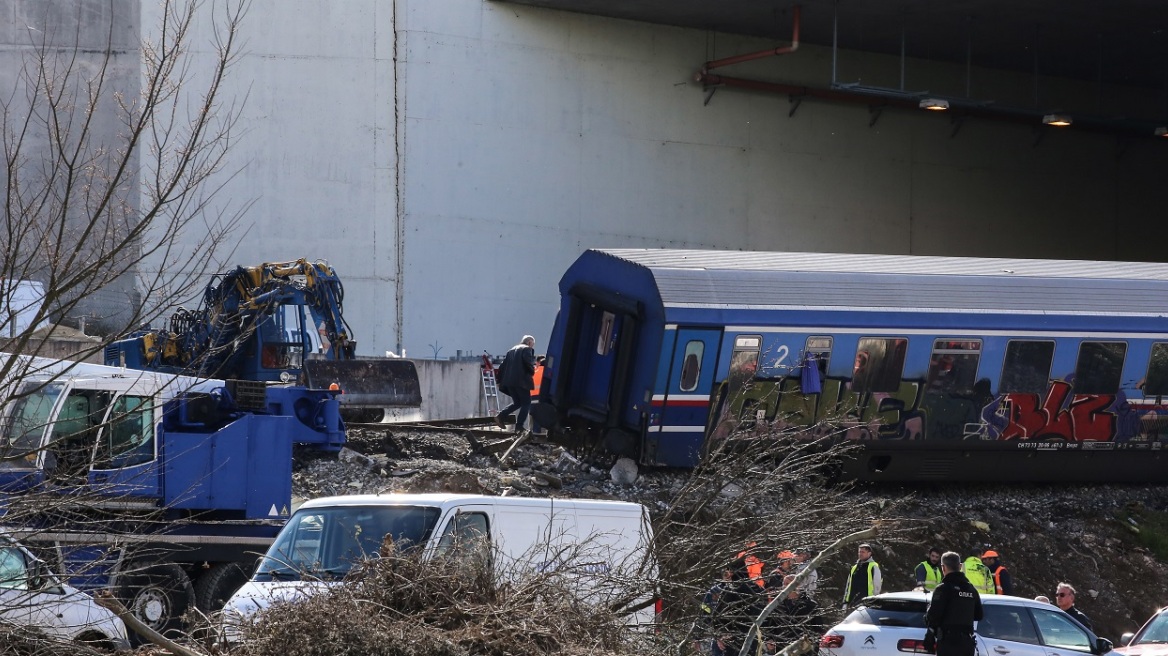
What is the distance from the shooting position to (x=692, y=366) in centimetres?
1783

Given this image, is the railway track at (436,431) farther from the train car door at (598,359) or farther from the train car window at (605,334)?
the train car window at (605,334)

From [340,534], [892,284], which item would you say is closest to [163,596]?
[340,534]

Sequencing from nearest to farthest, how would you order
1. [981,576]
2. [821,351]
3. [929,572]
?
[929,572]
[981,576]
[821,351]

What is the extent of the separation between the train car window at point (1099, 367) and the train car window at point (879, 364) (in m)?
3.05

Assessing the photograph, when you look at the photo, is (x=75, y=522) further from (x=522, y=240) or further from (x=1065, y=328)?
(x=522, y=240)

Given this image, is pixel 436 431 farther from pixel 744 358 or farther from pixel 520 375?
pixel 744 358

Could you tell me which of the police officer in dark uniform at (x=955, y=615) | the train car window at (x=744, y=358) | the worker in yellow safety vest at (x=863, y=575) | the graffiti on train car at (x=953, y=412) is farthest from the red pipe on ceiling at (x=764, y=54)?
the police officer in dark uniform at (x=955, y=615)

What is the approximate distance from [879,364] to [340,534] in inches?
445

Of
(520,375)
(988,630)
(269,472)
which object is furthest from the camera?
(520,375)

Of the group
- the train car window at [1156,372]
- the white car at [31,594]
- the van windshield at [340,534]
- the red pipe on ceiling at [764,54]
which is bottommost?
the train car window at [1156,372]

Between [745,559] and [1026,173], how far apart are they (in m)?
33.2

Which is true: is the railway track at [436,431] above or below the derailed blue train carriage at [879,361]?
below

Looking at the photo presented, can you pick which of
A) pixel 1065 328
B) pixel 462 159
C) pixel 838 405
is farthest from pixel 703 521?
pixel 462 159

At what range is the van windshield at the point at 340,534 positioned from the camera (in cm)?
870
